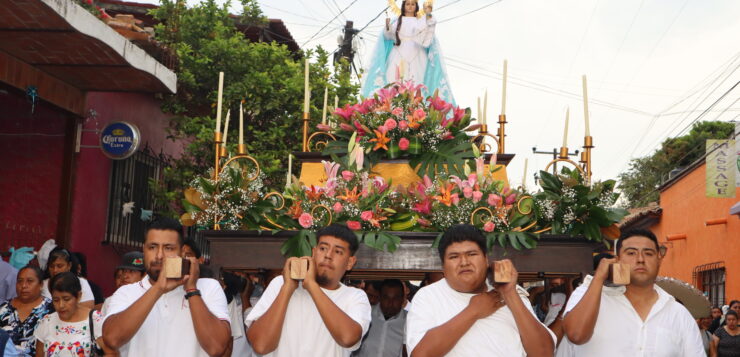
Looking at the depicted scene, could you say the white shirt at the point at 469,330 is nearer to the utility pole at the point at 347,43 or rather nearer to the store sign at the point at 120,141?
the store sign at the point at 120,141

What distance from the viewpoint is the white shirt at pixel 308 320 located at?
13.7 ft

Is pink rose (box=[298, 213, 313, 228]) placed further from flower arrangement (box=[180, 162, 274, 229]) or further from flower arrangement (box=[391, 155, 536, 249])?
flower arrangement (box=[391, 155, 536, 249])

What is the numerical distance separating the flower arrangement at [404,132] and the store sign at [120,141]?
566 cm

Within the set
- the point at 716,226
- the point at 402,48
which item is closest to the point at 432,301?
the point at 402,48

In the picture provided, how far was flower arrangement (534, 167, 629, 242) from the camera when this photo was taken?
16.9 ft

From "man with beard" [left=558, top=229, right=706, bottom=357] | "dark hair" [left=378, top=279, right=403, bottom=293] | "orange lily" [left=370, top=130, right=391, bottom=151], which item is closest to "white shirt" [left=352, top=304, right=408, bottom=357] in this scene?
"dark hair" [left=378, top=279, right=403, bottom=293]

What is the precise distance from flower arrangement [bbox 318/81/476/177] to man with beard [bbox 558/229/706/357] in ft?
6.59

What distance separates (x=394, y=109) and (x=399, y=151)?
1.01 feet

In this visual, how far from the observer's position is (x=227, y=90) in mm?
13023

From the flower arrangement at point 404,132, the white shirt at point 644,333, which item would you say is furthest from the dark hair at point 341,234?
the flower arrangement at point 404,132

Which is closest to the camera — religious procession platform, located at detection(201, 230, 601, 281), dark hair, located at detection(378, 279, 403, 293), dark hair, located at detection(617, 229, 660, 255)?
dark hair, located at detection(617, 229, 660, 255)

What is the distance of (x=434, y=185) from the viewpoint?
553 cm

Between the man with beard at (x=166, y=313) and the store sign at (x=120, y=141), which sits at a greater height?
the store sign at (x=120, y=141)

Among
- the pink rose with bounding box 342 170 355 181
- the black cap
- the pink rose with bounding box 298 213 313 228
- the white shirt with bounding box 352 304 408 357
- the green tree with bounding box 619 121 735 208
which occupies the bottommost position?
the white shirt with bounding box 352 304 408 357
